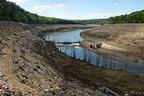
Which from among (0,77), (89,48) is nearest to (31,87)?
(0,77)

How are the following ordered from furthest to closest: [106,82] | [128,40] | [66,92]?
[128,40] < [106,82] < [66,92]

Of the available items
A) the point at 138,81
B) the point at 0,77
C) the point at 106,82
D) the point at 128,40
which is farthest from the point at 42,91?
the point at 128,40

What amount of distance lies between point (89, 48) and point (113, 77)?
3271 cm

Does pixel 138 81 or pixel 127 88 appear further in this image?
pixel 138 81

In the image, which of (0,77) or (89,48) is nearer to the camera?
(0,77)

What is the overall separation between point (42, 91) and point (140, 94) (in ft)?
58.0

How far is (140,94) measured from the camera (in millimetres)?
23500

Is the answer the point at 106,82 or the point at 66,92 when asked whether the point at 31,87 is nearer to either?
the point at 66,92

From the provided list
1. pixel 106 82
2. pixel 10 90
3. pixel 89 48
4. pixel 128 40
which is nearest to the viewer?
pixel 10 90

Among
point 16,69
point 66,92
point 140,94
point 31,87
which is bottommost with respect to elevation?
point 140,94

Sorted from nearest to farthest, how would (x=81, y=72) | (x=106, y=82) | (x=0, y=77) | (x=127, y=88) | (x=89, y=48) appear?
(x=0, y=77)
(x=127, y=88)
(x=106, y=82)
(x=81, y=72)
(x=89, y=48)

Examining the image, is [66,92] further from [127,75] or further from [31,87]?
[127,75]

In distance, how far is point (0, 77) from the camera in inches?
697

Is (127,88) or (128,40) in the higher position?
(128,40)
